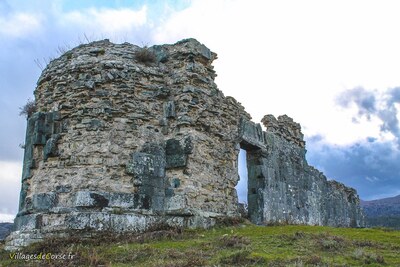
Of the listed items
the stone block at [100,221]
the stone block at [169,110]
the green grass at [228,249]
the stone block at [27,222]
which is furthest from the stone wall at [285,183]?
the stone block at [27,222]

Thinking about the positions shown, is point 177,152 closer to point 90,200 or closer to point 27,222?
point 90,200

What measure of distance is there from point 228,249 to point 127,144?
381cm

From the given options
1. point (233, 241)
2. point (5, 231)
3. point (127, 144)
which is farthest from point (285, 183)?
point (5, 231)

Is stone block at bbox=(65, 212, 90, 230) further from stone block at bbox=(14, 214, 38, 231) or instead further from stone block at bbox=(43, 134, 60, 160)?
stone block at bbox=(43, 134, 60, 160)

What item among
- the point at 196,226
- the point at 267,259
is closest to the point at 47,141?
the point at 196,226

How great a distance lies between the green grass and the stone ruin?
675 mm

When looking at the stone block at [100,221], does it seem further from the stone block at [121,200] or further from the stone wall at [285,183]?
the stone wall at [285,183]

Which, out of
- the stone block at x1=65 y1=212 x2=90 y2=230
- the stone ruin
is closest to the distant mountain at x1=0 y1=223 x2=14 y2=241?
the stone ruin

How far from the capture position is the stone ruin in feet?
34.4

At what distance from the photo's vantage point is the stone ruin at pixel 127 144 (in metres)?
10.5

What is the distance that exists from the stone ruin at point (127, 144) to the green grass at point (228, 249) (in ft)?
2.21

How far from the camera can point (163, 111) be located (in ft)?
38.7

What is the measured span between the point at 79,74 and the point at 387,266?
26.2 feet

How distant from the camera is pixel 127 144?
11078 millimetres
